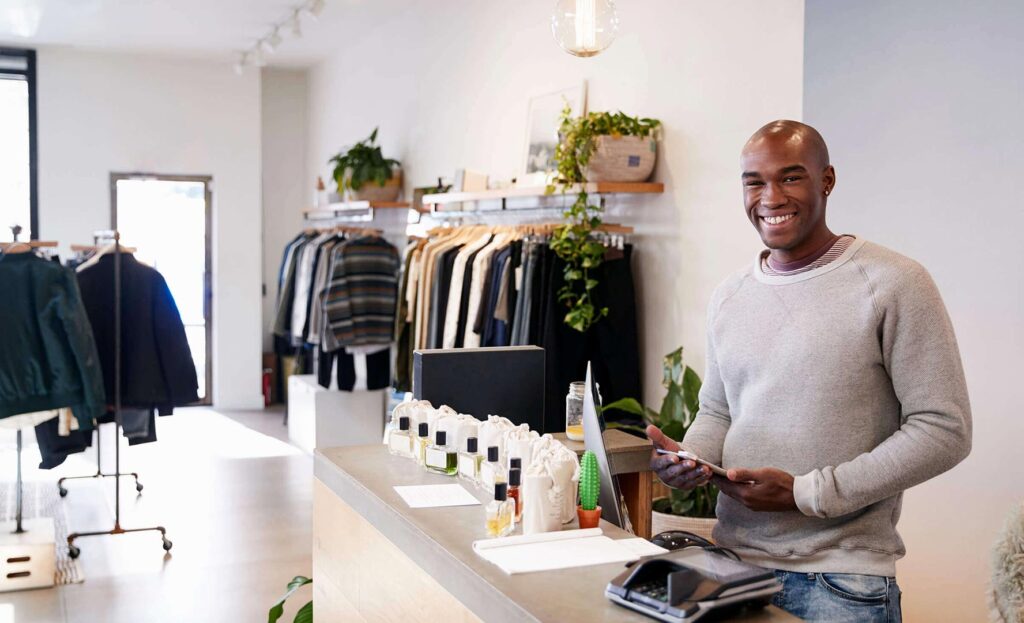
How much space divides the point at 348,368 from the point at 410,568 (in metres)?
5.56

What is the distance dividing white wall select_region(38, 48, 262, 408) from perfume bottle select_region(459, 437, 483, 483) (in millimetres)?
7900

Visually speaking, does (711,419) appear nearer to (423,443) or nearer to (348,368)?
(423,443)

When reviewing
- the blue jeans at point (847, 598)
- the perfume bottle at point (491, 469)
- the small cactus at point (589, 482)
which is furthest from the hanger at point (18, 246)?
the blue jeans at point (847, 598)

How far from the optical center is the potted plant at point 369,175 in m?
7.92

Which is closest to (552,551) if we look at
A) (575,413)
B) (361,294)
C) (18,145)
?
(575,413)

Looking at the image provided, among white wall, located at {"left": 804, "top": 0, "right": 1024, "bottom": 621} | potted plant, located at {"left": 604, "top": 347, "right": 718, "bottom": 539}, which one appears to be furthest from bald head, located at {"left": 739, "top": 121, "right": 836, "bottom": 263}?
potted plant, located at {"left": 604, "top": 347, "right": 718, "bottom": 539}

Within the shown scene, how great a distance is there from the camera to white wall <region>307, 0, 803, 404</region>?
13.7 feet

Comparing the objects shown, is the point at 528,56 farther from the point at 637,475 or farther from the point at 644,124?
the point at 637,475

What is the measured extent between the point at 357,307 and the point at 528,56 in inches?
90.6

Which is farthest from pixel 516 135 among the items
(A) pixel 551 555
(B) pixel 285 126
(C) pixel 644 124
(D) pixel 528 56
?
(B) pixel 285 126

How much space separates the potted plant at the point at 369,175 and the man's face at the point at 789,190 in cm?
601

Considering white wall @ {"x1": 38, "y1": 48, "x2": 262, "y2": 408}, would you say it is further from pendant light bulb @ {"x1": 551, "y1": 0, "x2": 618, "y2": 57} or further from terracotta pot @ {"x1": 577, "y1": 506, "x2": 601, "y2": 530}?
terracotta pot @ {"x1": 577, "y1": 506, "x2": 601, "y2": 530}

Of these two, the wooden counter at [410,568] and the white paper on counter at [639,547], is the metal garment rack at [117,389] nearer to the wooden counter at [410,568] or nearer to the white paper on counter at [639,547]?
the wooden counter at [410,568]

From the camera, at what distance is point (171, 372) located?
217 inches
